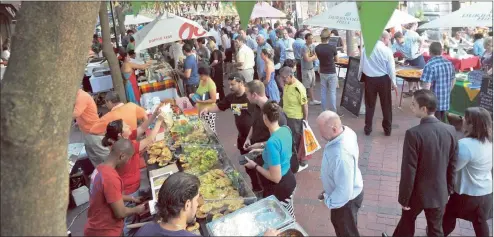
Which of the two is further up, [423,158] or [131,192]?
[423,158]

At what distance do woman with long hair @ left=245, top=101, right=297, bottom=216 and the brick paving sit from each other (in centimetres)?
79

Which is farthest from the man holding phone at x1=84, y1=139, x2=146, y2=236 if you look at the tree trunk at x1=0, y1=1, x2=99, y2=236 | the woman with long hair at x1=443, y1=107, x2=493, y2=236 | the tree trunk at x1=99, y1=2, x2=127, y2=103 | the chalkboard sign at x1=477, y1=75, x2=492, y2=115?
the chalkboard sign at x1=477, y1=75, x2=492, y2=115

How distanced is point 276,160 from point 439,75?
4272mm

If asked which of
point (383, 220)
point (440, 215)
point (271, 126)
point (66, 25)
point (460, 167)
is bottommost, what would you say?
point (383, 220)

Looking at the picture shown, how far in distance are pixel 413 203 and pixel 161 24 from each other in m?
5.89

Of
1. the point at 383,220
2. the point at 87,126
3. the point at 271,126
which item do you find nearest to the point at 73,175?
the point at 87,126

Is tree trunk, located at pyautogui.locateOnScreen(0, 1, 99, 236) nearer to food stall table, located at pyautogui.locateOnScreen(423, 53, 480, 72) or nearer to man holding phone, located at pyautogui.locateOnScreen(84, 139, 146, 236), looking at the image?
man holding phone, located at pyautogui.locateOnScreen(84, 139, 146, 236)

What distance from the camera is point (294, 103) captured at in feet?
19.0

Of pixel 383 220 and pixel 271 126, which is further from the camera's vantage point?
pixel 383 220

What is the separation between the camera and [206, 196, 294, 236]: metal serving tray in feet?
10.3

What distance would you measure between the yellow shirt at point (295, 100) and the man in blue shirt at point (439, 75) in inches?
96.7

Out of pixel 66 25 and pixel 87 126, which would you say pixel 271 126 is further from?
pixel 87 126

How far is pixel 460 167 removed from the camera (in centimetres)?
355

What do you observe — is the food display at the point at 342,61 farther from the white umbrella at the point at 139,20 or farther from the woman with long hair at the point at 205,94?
the white umbrella at the point at 139,20
